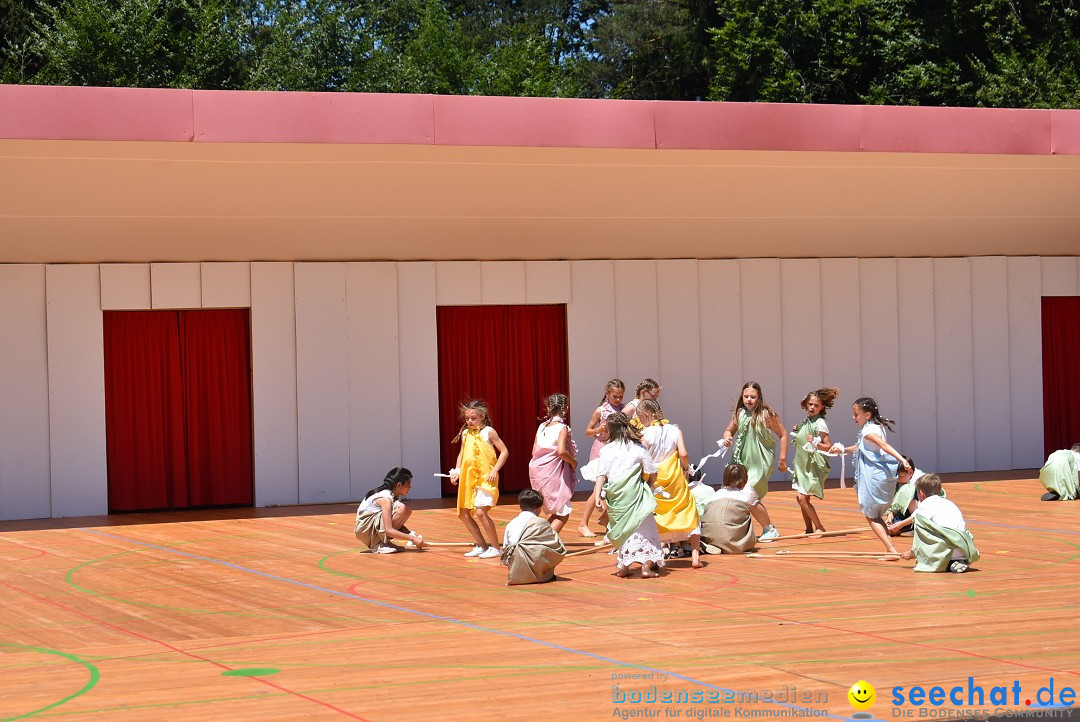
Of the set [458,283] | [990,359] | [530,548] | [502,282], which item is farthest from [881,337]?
[530,548]

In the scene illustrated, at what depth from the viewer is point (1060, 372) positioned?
64.4 ft

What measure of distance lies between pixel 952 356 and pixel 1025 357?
1.16 m

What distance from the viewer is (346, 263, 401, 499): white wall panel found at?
655 inches

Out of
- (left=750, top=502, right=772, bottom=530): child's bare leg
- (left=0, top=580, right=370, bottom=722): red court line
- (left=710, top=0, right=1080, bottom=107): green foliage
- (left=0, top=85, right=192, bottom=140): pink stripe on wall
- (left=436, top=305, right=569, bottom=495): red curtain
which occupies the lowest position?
(left=0, top=580, right=370, bottom=722): red court line

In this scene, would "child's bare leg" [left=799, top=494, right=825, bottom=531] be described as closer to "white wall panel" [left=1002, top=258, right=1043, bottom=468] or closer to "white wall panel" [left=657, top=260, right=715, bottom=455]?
"white wall panel" [left=657, top=260, right=715, bottom=455]

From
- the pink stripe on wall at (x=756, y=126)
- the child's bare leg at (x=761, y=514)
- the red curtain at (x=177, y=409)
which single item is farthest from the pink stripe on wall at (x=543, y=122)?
the red curtain at (x=177, y=409)

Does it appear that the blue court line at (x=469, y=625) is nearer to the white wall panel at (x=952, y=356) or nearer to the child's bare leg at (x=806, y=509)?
the child's bare leg at (x=806, y=509)

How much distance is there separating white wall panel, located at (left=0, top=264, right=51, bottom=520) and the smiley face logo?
39.0 ft

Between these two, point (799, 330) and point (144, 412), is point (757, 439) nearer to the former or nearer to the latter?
point (799, 330)

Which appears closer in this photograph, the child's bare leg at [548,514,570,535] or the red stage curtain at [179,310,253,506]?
the child's bare leg at [548,514,570,535]

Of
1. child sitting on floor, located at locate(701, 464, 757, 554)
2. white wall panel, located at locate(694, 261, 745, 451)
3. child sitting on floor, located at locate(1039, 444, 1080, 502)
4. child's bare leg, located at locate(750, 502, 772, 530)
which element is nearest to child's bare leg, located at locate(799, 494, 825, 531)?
child's bare leg, located at locate(750, 502, 772, 530)

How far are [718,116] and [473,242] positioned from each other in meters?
3.73

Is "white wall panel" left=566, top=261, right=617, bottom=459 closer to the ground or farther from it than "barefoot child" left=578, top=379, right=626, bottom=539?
farther from it

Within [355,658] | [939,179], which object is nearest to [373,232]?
[939,179]
